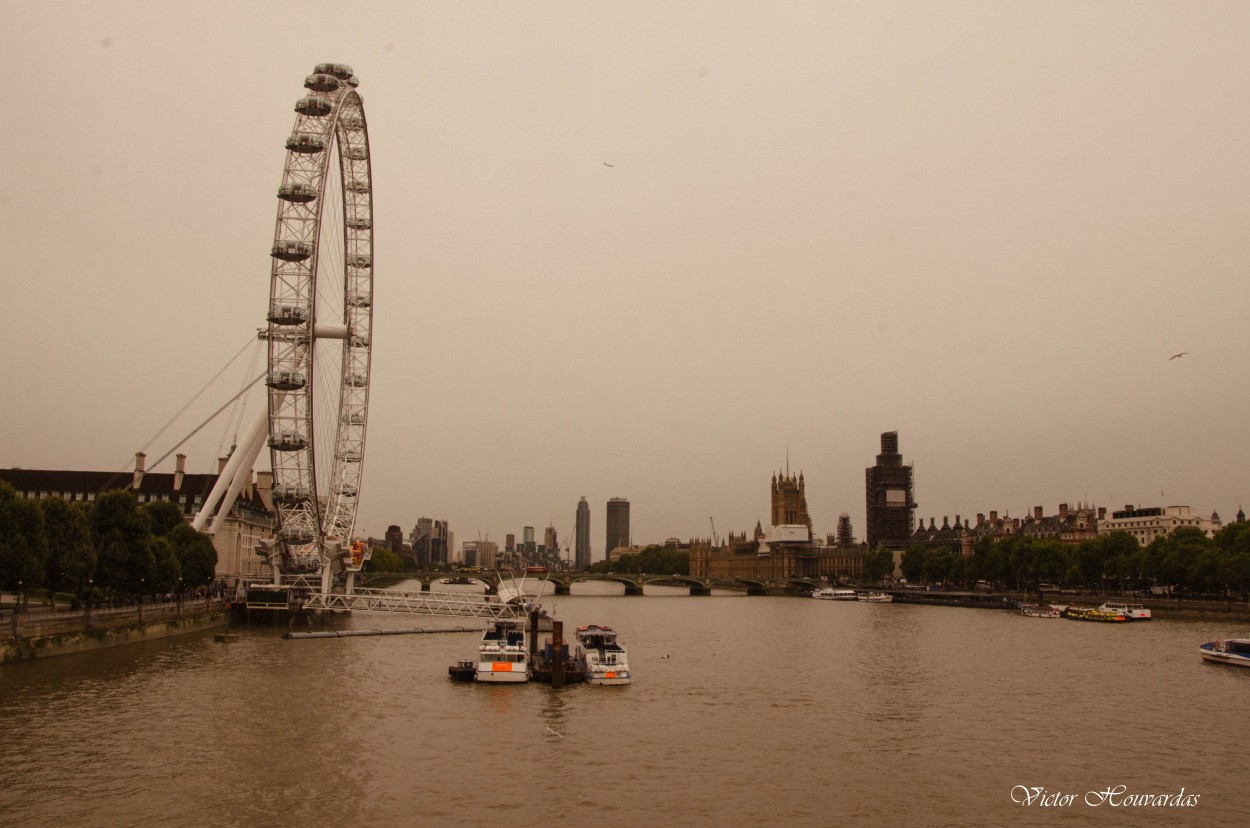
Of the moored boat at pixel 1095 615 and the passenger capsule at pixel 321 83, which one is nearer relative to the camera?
the passenger capsule at pixel 321 83

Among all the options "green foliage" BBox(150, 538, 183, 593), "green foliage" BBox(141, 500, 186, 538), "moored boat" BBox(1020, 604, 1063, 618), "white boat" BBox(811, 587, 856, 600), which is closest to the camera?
"green foliage" BBox(150, 538, 183, 593)

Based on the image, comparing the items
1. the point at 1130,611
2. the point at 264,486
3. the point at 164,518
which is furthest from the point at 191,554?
the point at 1130,611

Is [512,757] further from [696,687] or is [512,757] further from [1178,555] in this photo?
[1178,555]

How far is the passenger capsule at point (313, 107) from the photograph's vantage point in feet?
211

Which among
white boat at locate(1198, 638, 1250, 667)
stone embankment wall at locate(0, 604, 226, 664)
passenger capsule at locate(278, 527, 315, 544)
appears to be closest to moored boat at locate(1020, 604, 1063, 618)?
white boat at locate(1198, 638, 1250, 667)

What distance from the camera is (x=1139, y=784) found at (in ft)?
85.9

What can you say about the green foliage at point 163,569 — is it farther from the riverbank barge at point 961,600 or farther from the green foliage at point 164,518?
the riverbank barge at point 961,600

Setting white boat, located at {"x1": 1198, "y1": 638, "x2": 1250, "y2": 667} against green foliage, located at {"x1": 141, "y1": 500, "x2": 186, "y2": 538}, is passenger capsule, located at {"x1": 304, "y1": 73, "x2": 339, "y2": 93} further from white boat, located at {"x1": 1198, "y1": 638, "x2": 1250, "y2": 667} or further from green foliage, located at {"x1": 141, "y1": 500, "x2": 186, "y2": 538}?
white boat, located at {"x1": 1198, "y1": 638, "x2": 1250, "y2": 667}

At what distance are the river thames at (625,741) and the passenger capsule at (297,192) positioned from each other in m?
27.8

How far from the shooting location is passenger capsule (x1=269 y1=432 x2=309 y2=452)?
220ft

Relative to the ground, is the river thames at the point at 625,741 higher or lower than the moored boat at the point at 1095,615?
higher
